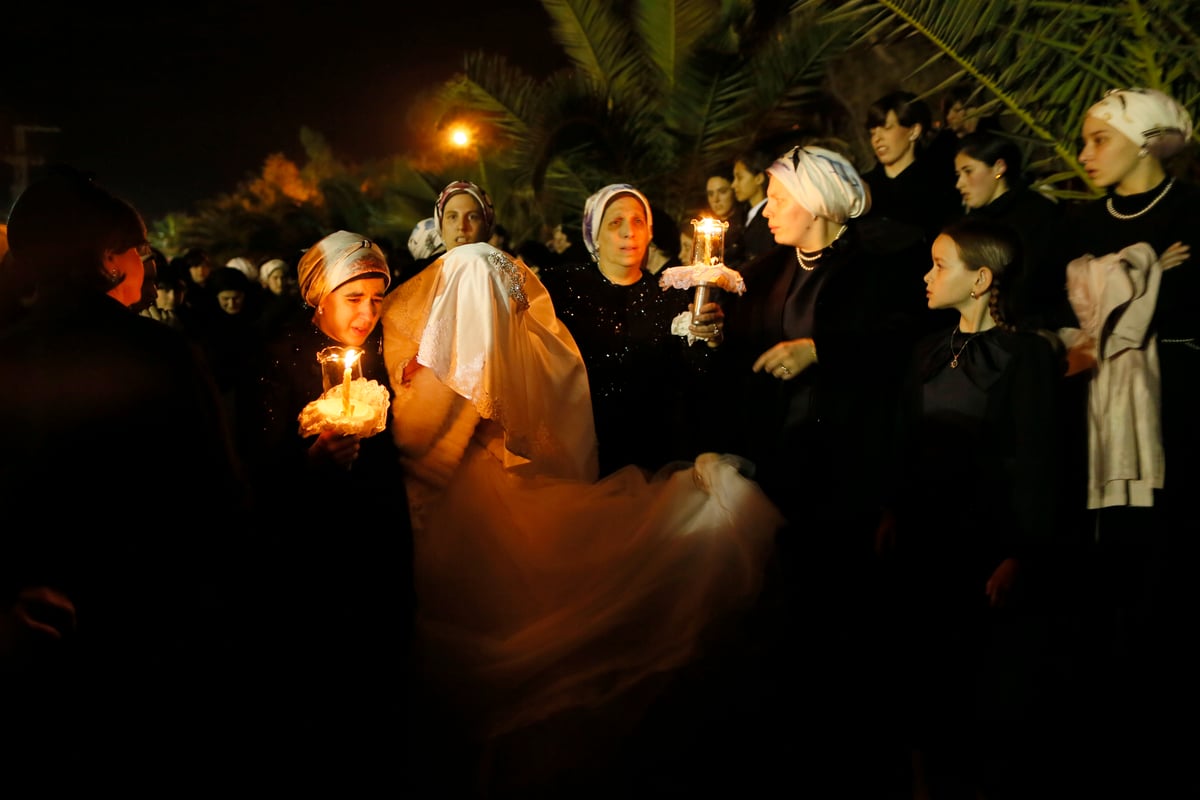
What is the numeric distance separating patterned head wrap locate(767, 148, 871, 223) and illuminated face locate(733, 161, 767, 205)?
2.95 metres

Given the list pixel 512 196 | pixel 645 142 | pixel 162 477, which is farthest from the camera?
pixel 512 196

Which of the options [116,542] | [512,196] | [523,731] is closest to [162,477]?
[116,542]

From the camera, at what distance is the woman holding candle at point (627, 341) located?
4.46 metres

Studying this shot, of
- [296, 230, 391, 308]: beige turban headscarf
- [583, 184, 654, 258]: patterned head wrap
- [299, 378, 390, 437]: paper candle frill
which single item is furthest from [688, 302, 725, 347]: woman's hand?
[299, 378, 390, 437]: paper candle frill

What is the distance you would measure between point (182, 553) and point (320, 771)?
1386 millimetres

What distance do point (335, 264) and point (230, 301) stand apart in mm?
5327

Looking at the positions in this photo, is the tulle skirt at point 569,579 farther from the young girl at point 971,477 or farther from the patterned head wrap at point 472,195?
the patterned head wrap at point 472,195

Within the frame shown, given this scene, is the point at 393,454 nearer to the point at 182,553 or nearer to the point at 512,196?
the point at 182,553

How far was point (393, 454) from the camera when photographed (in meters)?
3.60

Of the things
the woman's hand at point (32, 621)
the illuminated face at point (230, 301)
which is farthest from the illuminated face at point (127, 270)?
the illuminated face at point (230, 301)

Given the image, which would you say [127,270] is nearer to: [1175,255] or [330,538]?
[330,538]

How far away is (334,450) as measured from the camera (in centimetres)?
308

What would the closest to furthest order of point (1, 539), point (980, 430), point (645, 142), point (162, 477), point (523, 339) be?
point (1, 539), point (162, 477), point (980, 430), point (523, 339), point (645, 142)

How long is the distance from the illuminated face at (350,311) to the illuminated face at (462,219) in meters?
1.94
